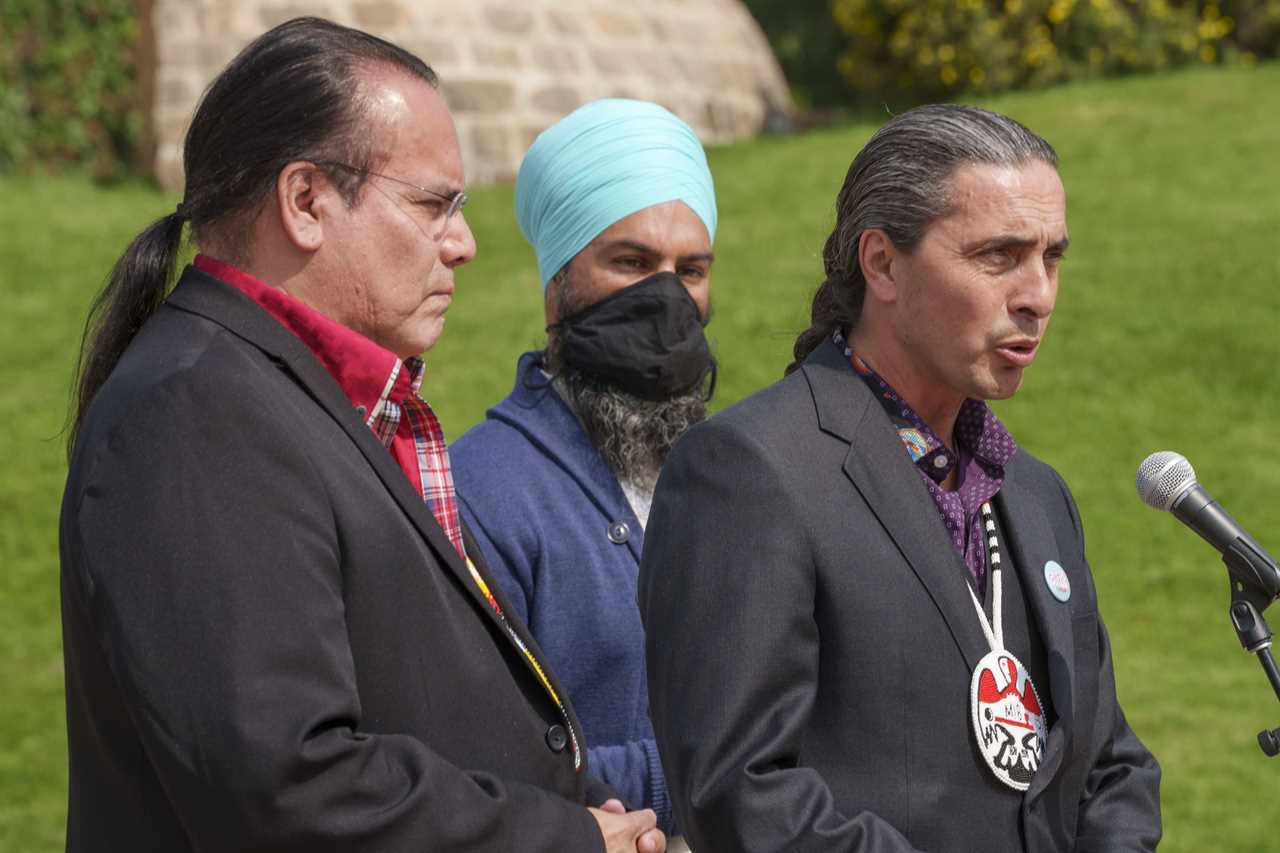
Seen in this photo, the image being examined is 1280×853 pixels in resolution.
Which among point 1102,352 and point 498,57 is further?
point 498,57

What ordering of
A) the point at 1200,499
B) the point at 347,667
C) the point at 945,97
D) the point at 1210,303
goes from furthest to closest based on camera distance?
the point at 945,97 → the point at 1210,303 → the point at 1200,499 → the point at 347,667

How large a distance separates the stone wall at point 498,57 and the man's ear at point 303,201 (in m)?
10.6

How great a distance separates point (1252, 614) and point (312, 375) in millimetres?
1574

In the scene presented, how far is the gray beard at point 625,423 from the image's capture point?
3.97 m

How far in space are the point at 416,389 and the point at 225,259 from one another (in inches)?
16.5

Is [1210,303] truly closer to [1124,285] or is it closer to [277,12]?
[1124,285]

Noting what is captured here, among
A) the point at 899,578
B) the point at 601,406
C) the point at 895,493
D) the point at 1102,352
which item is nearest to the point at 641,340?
the point at 601,406

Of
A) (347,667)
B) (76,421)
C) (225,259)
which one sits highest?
(225,259)

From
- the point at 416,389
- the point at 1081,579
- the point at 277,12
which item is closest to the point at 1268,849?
the point at 1081,579

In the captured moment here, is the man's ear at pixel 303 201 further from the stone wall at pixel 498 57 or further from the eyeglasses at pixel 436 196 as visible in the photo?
the stone wall at pixel 498 57

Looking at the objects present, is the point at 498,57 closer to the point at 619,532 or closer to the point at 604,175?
the point at 604,175

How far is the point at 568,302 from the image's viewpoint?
4180mm

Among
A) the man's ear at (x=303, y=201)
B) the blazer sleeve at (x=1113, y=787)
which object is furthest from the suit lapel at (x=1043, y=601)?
the man's ear at (x=303, y=201)

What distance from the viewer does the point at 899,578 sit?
9.16ft
